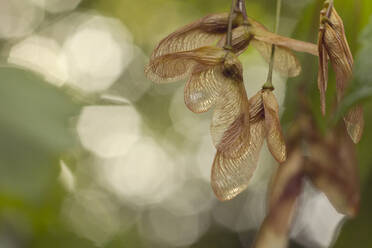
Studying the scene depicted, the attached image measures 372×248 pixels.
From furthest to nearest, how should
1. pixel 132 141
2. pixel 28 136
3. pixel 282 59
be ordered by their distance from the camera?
pixel 132 141, pixel 28 136, pixel 282 59

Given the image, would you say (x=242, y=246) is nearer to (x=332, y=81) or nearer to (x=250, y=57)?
(x=250, y=57)

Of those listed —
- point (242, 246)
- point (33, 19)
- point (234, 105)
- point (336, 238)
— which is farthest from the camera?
point (33, 19)

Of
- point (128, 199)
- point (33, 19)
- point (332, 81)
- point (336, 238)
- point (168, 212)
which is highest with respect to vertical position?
point (332, 81)

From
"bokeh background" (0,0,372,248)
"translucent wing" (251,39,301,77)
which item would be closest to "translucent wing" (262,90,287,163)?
"translucent wing" (251,39,301,77)

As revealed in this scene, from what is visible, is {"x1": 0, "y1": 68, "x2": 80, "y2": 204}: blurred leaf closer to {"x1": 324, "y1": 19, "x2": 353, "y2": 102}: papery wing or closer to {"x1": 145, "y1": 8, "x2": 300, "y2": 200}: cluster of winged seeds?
{"x1": 145, "y1": 8, "x2": 300, "y2": 200}: cluster of winged seeds

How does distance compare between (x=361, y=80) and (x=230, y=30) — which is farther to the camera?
(x=230, y=30)

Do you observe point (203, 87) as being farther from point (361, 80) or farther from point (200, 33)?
point (361, 80)

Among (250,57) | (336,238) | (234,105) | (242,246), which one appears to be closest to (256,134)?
(234,105)

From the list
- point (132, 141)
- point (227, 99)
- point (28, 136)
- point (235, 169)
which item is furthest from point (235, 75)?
point (132, 141)
